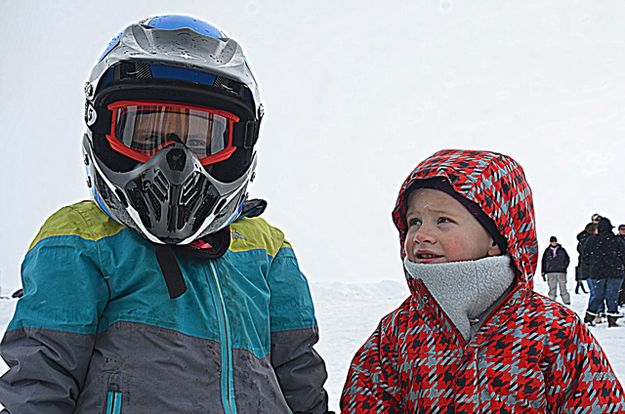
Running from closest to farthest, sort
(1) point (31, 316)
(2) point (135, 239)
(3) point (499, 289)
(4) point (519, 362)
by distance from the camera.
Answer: (1) point (31, 316), (2) point (135, 239), (4) point (519, 362), (3) point (499, 289)

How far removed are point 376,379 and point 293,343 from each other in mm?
351

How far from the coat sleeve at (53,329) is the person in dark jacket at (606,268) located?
9090 millimetres

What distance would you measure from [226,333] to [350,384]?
619mm

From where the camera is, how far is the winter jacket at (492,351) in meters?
2.03

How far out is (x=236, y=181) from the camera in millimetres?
2068

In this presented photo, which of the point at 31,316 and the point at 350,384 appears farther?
the point at 350,384

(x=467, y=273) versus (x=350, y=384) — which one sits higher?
(x=467, y=273)

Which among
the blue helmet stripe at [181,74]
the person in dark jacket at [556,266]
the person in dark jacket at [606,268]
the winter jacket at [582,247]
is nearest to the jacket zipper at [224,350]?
the blue helmet stripe at [181,74]

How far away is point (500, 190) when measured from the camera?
2.24 m

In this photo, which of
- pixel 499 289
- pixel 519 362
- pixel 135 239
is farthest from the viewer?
pixel 499 289

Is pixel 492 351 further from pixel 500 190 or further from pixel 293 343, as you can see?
pixel 293 343

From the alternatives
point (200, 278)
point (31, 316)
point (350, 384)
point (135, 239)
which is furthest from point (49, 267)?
point (350, 384)

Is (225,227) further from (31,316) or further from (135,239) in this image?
(31,316)

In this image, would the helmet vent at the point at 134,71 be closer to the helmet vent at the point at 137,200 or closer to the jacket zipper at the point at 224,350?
the helmet vent at the point at 137,200
